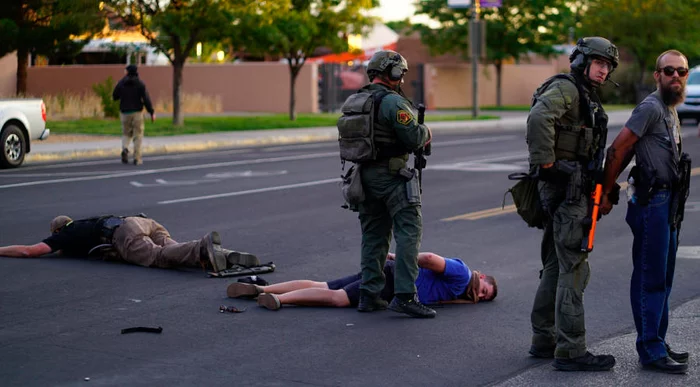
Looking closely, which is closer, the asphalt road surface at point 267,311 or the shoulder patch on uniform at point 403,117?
the asphalt road surface at point 267,311

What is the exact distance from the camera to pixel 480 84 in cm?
5322

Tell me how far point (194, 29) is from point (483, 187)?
1482cm

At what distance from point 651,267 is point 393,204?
6.92 feet

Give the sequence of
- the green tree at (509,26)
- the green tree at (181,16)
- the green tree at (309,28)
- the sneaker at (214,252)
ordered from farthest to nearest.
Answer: the green tree at (509,26)
the green tree at (309,28)
the green tree at (181,16)
the sneaker at (214,252)

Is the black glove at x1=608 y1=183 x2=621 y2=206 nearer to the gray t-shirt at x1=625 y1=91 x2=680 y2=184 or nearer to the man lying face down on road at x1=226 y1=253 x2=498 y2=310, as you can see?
the gray t-shirt at x1=625 y1=91 x2=680 y2=184

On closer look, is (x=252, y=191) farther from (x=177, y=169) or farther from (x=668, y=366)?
(x=668, y=366)

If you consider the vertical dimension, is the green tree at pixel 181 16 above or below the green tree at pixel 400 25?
below

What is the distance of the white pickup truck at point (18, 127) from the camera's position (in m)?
19.9

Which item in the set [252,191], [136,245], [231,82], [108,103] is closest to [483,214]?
[252,191]

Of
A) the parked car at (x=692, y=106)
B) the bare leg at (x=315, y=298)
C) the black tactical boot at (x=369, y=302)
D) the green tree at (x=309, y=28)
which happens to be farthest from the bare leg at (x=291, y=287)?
Result: the parked car at (x=692, y=106)

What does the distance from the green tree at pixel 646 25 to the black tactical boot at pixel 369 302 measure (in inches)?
1768

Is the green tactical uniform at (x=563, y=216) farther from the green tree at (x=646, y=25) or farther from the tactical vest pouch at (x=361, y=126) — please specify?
the green tree at (x=646, y=25)

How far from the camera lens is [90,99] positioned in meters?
37.9

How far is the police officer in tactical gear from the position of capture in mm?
7812
